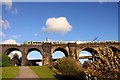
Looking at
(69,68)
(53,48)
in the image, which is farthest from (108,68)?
(53,48)

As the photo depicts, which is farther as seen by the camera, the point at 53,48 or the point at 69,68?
the point at 53,48

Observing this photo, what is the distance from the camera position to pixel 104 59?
67.5 feet

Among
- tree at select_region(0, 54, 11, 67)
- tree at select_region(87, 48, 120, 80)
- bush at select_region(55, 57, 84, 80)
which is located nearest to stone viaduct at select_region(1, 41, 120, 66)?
tree at select_region(0, 54, 11, 67)

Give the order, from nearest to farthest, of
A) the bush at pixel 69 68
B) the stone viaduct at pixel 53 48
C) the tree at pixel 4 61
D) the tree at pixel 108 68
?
the tree at pixel 108 68
the bush at pixel 69 68
the tree at pixel 4 61
the stone viaduct at pixel 53 48

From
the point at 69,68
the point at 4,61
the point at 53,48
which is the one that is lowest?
the point at 69,68

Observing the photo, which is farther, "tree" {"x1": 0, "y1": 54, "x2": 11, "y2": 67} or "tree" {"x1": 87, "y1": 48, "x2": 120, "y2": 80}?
"tree" {"x1": 0, "y1": 54, "x2": 11, "y2": 67}

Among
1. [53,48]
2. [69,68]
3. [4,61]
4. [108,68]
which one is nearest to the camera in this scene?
[108,68]

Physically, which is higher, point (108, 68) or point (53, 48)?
point (53, 48)

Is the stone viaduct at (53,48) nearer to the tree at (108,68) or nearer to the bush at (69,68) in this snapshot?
the bush at (69,68)

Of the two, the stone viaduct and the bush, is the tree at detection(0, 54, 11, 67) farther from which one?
the bush

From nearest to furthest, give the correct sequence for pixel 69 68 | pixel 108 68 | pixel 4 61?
pixel 108 68 → pixel 69 68 → pixel 4 61

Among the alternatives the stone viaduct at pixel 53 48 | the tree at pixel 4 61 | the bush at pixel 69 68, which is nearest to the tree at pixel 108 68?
the bush at pixel 69 68

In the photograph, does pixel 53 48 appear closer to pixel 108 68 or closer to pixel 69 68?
pixel 69 68

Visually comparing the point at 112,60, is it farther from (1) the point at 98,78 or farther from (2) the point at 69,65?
(2) the point at 69,65
